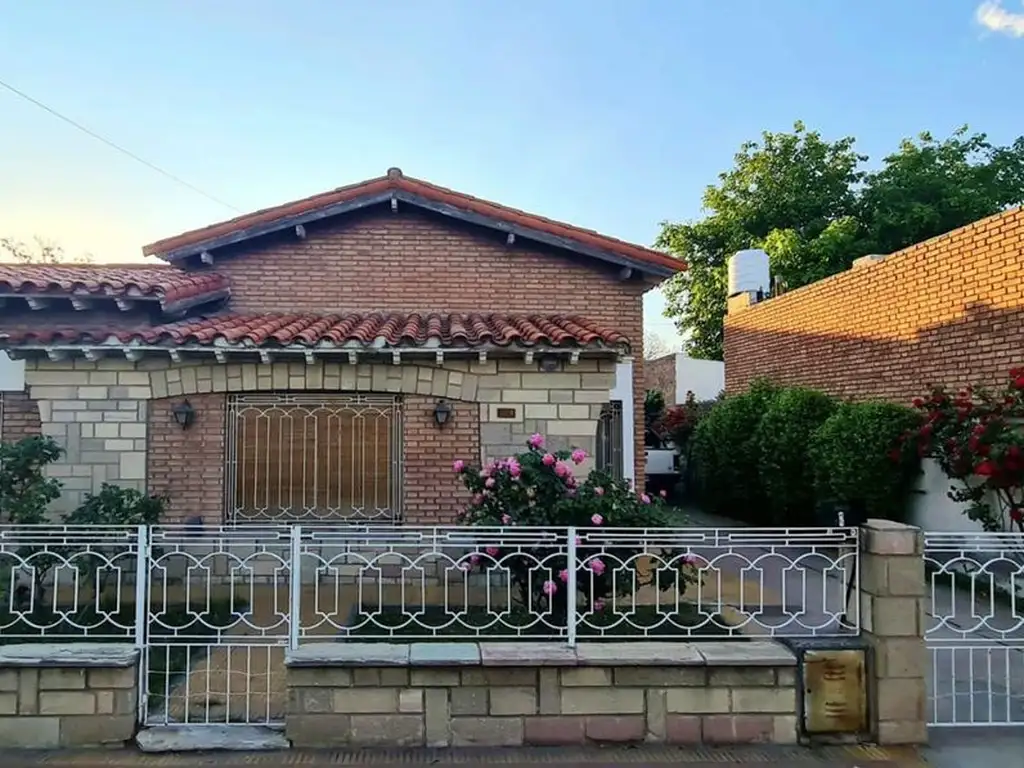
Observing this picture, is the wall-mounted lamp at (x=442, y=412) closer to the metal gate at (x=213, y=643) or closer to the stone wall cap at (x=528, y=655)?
the metal gate at (x=213, y=643)

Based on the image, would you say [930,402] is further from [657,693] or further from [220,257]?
[220,257]

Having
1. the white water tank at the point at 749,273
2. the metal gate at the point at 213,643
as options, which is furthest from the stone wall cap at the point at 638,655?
the white water tank at the point at 749,273

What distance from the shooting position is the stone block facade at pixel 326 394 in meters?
7.52

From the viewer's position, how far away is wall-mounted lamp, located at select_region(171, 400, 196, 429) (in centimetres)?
761

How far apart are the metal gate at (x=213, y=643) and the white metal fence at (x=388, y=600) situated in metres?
0.02

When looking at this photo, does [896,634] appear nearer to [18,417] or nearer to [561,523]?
[561,523]

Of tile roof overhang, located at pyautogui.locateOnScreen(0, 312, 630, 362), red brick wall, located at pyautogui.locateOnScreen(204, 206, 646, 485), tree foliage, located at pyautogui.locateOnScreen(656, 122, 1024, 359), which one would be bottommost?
tile roof overhang, located at pyautogui.locateOnScreen(0, 312, 630, 362)

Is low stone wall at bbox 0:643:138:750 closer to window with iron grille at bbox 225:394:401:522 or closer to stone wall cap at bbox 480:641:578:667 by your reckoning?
stone wall cap at bbox 480:641:578:667

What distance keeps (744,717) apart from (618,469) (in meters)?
5.10

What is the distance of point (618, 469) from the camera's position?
31.4ft

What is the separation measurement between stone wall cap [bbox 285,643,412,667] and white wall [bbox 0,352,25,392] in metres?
5.31

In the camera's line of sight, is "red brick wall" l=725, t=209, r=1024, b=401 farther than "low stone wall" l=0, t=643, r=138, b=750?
Yes

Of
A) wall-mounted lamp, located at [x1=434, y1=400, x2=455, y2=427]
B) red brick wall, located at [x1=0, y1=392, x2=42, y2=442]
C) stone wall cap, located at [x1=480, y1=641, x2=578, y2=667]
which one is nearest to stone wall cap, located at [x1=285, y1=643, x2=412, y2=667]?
stone wall cap, located at [x1=480, y1=641, x2=578, y2=667]

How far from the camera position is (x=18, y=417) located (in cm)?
795
